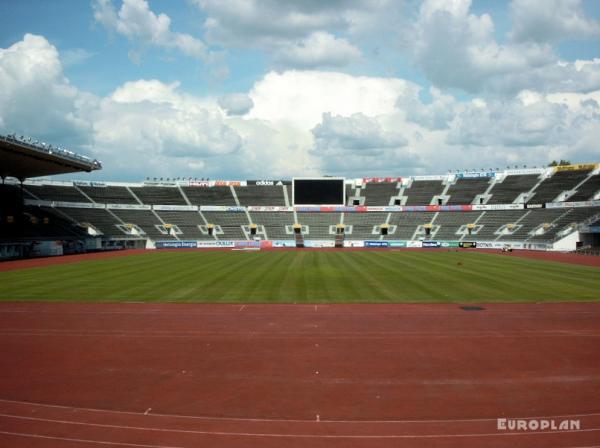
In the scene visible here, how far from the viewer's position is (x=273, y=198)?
9188 cm

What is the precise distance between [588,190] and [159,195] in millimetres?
72011

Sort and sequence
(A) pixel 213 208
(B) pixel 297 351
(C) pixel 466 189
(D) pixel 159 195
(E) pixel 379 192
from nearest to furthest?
(B) pixel 297 351 < (C) pixel 466 189 < (A) pixel 213 208 < (D) pixel 159 195 < (E) pixel 379 192

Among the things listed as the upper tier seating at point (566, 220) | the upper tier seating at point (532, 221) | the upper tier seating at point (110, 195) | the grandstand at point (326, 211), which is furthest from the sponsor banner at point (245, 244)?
the upper tier seating at point (566, 220)

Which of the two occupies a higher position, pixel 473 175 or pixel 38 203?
pixel 473 175

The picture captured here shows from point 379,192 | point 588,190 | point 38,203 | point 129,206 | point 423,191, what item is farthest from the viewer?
point 379,192

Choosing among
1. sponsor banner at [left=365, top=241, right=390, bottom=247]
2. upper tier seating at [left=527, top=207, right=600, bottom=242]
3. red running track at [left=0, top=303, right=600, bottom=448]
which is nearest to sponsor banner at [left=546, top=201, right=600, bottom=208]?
upper tier seating at [left=527, top=207, right=600, bottom=242]

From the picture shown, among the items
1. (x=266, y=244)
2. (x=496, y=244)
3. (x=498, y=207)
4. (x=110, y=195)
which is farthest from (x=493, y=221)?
(x=110, y=195)

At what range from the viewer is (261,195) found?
304ft

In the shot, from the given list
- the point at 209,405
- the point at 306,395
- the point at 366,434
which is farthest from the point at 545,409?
the point at 209,405

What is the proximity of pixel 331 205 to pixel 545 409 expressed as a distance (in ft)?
252

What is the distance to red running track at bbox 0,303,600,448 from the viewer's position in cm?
1065

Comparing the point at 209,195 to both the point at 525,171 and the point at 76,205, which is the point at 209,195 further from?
the point at 525,171

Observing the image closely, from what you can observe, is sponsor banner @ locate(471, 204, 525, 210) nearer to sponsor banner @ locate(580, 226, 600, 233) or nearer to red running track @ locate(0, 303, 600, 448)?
sponsor banner @ locate(580, 226, 600, 233)

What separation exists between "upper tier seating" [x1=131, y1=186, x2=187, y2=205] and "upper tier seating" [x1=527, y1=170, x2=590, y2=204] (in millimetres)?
61174
